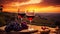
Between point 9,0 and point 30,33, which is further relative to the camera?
point 9,0

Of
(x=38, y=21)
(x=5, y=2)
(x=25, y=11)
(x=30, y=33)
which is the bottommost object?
(x=30, y=33)

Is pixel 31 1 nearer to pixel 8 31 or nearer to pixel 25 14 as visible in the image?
pixel 25 14

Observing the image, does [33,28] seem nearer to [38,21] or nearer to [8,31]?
[38,21]

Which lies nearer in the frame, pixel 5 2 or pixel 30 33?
pixel 30 33

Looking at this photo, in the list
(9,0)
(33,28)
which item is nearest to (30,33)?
(33,28)

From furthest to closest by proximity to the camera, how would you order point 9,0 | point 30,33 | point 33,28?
point 9,0 < point 33,28 < point 30,33

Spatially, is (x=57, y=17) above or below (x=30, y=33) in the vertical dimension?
above

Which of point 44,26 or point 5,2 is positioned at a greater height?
point 5,2

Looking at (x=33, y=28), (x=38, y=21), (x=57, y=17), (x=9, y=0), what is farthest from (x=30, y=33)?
(x=9, y=0)

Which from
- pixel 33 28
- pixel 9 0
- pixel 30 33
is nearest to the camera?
pixel 30 33
